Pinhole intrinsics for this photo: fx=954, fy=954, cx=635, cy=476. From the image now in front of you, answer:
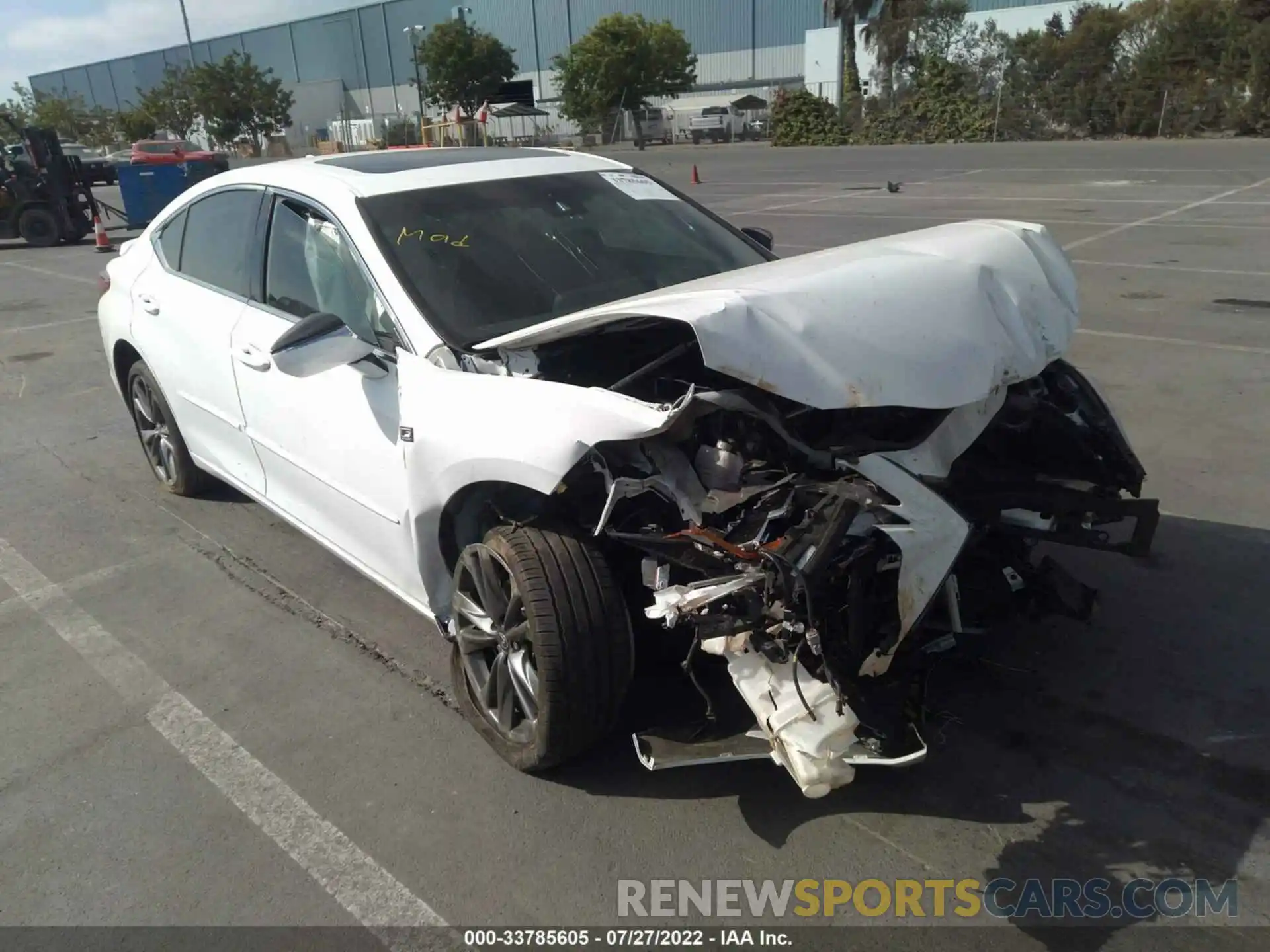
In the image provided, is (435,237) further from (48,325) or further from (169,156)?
(169,156)

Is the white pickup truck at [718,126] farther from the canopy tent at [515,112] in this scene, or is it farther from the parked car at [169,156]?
the parked car at [169,156]

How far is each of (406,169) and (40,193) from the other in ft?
60.6

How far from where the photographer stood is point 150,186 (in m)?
20.0

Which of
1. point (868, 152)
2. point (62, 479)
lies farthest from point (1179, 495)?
point (868, 152)

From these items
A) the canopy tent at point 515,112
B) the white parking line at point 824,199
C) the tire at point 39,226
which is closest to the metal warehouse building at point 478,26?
the canopy tent at point 515,112

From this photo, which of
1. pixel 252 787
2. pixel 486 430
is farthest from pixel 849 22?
pixel 252 787

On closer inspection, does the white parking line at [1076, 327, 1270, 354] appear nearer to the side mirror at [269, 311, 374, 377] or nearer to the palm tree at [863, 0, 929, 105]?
the side mirror at [269, 311, 374, 377]

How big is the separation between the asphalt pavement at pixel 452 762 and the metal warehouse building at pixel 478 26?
181 feet

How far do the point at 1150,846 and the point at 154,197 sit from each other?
22.1 metres

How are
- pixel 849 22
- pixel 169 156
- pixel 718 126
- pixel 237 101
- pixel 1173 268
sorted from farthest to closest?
pixel 237 101 < pixel 718 126 < pixel 849 22 < pixel 169 156 < pixel 1173 268

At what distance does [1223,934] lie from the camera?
2.24m

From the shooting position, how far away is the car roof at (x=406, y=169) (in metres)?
3.67

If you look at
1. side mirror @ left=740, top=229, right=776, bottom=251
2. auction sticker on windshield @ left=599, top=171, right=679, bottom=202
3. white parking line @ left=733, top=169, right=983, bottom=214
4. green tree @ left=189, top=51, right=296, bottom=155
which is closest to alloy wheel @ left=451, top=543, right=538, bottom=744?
auction sticker on windshield @ left=599, top=171, right=679, bottom=202

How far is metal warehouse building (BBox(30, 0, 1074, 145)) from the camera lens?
62.9m
